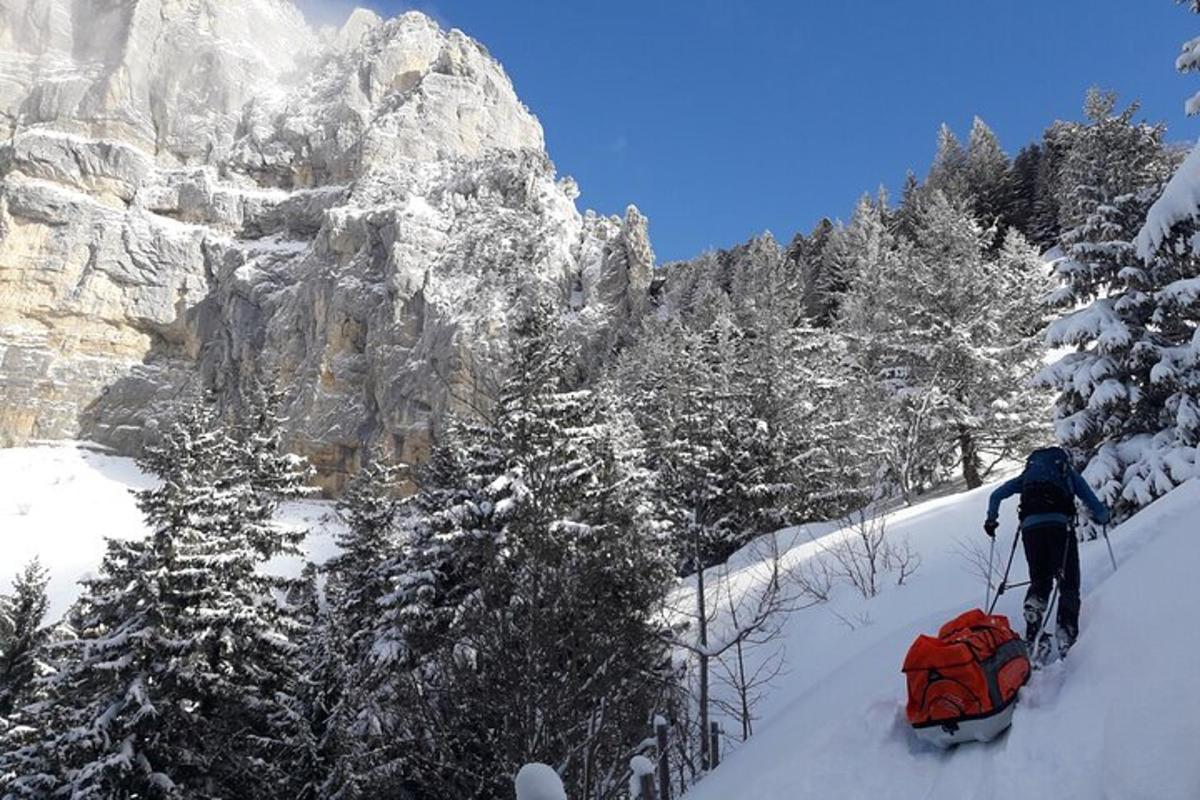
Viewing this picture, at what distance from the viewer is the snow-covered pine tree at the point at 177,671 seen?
1249cm

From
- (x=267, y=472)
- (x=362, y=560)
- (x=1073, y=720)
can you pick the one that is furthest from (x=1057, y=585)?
(x=267, y=472)

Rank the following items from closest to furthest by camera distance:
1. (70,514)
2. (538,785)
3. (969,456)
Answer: (538,785) < (969,456) < (70,514)

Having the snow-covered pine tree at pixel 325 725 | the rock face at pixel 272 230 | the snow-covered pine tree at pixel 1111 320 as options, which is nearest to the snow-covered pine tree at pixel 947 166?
the rock face at pixel 272 230

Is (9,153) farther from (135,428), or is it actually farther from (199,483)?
(199,483)

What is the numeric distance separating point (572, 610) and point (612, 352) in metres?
47.6

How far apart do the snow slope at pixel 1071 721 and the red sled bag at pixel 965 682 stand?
0.10 metres

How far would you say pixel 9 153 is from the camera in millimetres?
72688

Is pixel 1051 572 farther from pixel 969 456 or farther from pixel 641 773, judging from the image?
pixel 969 456

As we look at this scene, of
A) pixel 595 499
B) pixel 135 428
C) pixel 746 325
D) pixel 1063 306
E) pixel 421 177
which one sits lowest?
pixel 595 499

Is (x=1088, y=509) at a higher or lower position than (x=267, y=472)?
lower

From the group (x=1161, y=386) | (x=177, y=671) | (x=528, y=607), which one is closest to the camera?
(x=1161, y=386)

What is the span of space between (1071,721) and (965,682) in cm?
54

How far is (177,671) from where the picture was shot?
513 inches

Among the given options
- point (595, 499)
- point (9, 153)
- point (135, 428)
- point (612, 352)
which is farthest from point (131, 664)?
point (9, 153)
